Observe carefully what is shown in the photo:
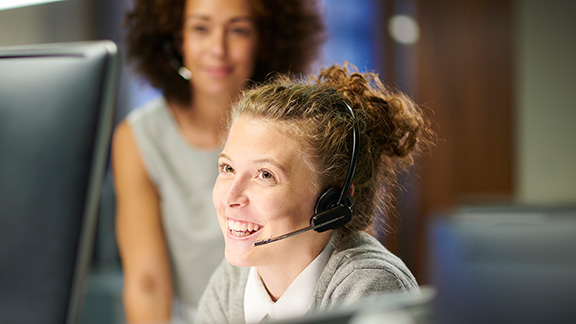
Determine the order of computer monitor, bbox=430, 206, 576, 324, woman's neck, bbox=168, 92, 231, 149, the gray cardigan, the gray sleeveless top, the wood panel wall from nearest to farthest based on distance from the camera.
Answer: computer monitor, bbox=430, 206, 576, 324 → the gray cardigan → woman's neck, bbox=168, 92, 231, 149 → the gray sleeveless top → the wood panel wall

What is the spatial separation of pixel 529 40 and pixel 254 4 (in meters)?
0.67

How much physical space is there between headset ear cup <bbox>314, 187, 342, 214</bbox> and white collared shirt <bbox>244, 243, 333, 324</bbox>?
0.15 feet

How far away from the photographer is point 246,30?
4.18 ft

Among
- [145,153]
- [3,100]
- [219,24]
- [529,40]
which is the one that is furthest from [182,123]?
[529,40]

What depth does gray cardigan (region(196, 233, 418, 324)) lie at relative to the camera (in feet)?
2.16

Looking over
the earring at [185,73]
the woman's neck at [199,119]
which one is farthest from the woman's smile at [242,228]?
the earring at [185,73]

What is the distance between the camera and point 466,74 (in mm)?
1610

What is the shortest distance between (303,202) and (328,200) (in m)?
0.03

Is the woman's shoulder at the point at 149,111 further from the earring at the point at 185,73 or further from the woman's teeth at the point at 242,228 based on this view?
the woman's teeth at the point at 242,228

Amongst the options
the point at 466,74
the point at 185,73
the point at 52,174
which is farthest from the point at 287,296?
the point at 466,74

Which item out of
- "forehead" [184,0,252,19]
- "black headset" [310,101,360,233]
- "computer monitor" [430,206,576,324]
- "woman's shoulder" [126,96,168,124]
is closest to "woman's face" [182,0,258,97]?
"forehead" [184,0,252,19]

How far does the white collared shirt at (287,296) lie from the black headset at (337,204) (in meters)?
0.03

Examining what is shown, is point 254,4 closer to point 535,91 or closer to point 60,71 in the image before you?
point 60,71

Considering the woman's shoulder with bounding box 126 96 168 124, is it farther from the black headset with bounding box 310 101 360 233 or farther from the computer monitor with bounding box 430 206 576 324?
the computer monitor with bounding box 430 206 576 324
